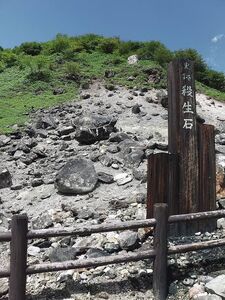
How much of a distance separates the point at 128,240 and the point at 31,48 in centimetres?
2679


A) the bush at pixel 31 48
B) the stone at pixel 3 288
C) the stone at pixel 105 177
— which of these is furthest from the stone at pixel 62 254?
the bush at pixel 31 48

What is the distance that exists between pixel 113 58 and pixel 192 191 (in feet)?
71.8

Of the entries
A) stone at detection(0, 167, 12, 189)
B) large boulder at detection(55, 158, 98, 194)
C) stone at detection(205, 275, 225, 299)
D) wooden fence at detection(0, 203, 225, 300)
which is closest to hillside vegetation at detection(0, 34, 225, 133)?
stone at detection(0, 167, 12, 189)

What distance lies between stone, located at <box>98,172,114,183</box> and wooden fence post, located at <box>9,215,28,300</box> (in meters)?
4.57

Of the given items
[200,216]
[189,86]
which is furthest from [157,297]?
[189,86]

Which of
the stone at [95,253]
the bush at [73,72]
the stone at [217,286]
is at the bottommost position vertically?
the stone at [217,286]

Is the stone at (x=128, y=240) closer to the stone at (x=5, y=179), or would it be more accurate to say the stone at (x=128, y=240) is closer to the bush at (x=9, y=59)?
the stone at (x=5, y=179)

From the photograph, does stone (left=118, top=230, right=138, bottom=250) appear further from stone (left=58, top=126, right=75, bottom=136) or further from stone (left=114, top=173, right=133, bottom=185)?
stone (left=58, top=126, right=75, bottom=136)

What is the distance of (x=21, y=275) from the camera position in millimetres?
4789

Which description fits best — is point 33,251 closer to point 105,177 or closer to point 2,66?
point 105,177

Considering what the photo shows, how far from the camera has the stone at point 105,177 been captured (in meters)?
9.30

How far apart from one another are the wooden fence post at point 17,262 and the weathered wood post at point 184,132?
2.65 meters

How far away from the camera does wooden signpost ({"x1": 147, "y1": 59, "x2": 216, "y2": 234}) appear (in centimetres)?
651

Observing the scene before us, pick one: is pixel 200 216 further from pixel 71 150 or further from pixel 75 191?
pixel 71 150
